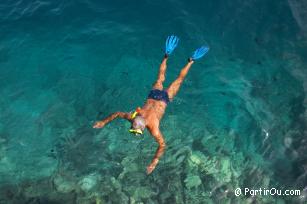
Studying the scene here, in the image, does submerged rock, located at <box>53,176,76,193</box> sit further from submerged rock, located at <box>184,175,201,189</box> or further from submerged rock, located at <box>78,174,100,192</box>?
submerged rock, located at <box>184,175,201,189</box>

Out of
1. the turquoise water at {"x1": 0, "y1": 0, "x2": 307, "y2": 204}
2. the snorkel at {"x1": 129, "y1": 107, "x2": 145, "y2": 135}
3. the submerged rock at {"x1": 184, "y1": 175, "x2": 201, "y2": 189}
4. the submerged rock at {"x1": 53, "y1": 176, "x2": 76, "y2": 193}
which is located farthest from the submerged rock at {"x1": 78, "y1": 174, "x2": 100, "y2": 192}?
the snorkel at {"x1": 129, "y1": 107, "x2": 145, "y2": 135}

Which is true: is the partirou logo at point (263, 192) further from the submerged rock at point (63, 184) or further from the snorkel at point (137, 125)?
the submerged rock at point (63, 184)

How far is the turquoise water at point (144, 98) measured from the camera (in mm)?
12836

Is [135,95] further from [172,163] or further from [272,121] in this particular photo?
[272,121]

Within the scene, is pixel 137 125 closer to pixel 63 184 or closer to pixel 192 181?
pixel 192 181

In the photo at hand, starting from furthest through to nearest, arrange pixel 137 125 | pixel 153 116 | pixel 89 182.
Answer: pixel 89 182
pixel 153 116
pixel 137 125

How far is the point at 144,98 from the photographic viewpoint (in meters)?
14.7

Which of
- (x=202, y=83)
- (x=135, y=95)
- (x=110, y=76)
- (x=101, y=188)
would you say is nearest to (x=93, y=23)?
(x=110, y=76)

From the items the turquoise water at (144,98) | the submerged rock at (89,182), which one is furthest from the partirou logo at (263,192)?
the submerged rock at (89,182)

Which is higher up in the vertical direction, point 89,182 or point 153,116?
point 153,116

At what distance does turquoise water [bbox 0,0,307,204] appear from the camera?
42.1ft

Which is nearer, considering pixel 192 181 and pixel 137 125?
pixel 137 125

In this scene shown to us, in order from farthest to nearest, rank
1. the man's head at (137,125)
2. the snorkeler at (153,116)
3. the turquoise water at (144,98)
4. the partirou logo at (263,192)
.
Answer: the turquoise water at (144,98)
the partirou logo at (263,192)
the snorkeler at (153,116)
the man's head at (137,125)

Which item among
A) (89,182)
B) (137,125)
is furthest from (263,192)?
(89,182)
